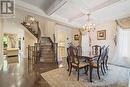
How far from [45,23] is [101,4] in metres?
5.58

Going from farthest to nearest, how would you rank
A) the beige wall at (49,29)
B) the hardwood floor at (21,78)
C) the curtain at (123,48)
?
the beige wall at (49,29) < the curtain at (123,48) < the hardwood floor at (21,78)

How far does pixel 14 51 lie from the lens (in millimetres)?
12898

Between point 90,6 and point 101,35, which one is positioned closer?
point 90,6

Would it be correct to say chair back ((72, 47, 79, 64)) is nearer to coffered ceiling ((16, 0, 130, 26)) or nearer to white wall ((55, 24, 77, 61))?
coffered ceiling ((16, 0, 130, 26))

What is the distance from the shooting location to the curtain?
6.59 meters

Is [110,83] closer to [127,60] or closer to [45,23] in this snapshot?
[127,60]

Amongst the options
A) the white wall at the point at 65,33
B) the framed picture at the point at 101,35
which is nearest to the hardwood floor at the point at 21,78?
the framed picture at the point at 101,35

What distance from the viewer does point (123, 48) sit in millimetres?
6801

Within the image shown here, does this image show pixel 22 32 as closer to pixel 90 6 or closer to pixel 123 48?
pixel 90 6

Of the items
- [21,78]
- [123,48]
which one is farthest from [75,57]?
[123,48]

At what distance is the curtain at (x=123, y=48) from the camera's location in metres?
6.59

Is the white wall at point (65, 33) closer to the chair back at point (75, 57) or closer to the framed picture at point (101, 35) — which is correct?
the framed picture at point (101, 35)

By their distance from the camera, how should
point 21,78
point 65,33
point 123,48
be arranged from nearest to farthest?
point 21,78 < point 123,48 < point 65,33

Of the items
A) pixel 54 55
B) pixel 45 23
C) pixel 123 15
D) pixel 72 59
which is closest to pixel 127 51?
pixel 123 15
